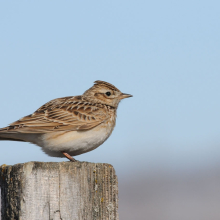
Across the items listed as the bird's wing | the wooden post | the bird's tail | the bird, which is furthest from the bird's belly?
the wooden post

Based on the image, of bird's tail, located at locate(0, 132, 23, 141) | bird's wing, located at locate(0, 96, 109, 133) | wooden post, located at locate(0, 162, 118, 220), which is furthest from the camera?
bird's wing, located at locate(0, 96, 109, 133)

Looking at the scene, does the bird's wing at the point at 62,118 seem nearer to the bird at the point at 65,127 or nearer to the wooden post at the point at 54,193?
the bird at the point at 65,127

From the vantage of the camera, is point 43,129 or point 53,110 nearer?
point 43,129

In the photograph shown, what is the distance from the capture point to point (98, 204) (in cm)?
406

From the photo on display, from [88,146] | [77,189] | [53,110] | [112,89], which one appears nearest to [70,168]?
[77,189]

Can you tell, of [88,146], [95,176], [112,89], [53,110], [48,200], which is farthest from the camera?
[112,89]

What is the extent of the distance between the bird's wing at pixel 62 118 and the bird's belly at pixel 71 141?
13 centimetres

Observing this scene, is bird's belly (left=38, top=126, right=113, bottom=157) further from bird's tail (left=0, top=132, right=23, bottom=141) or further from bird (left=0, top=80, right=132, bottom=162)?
bird's tail (left=0, top=132, right=23, bottom=141)

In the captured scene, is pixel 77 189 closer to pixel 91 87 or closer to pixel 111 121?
pixel 111 121

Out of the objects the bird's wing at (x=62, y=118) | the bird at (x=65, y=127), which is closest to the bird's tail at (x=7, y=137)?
the bird at (x=65, y=127)

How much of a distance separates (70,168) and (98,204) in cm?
48

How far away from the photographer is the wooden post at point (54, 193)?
3859 mm

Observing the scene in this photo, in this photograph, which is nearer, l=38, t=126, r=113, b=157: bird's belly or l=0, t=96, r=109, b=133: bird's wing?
l=38, t=126, r=113, b=157: bird's belly

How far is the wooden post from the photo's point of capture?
3.86m
